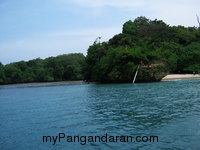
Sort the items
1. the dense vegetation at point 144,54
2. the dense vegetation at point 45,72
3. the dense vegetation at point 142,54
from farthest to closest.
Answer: the dense vegetation at point 45,72, the dense vegetation at point 142,54, the dense vegetation at point 144,54

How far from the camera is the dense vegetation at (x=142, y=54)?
45125 millimetres

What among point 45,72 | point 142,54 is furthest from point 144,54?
point 45,72

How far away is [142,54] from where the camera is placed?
44.2 meters

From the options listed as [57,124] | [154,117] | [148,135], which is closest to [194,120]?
[154,117]

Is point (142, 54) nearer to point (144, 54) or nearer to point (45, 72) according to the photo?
point (144, 54)

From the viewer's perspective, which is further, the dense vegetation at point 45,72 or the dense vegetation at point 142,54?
the dense vegetation at point 45,72

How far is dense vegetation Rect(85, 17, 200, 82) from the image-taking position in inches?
1777

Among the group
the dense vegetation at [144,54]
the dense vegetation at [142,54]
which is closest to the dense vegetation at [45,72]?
the dense vegetation at [144,54]

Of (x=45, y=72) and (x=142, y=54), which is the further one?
(x=45, y=72)

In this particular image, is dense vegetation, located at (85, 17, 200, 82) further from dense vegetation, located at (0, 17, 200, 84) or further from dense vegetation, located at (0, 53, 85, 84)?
dense vegetation, located at (0, 53, 85, 84)

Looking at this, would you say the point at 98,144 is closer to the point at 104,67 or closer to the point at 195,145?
the point at 195,145

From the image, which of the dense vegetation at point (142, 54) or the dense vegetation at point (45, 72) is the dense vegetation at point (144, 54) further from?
the dense vegetation at point (45, 72)

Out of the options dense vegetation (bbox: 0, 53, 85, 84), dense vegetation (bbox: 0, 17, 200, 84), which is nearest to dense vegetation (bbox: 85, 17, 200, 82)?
dense vegetation (bbox: 0, 17, 200, 84)

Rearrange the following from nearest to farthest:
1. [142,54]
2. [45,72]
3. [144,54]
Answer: [142,54]
[144,54]
[45,72]
